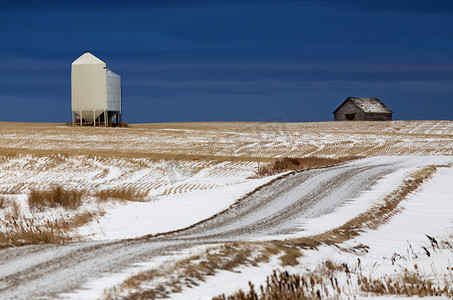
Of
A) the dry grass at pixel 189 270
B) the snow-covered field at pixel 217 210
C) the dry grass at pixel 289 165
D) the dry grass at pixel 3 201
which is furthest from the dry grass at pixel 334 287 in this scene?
the dry grass at pixel 289 165

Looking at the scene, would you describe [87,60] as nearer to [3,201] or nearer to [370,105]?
[370,105]

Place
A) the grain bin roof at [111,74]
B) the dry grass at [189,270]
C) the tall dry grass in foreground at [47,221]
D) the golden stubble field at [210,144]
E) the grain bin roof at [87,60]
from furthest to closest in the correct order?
the grain bin roof at [111,74] → the grain bin roof at [87,60] → the golden stubble field at [210,144] → the tall dry grass in foreground at [47,221] → the dry grass at [189,270]

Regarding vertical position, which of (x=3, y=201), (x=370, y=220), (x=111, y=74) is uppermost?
(x=111, y=74)

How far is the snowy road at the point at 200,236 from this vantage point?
7.98m

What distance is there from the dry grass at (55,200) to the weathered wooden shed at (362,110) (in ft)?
236

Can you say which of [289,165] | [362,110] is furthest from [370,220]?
[362,110]

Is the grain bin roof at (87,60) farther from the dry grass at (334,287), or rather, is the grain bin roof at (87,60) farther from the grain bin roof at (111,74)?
the dry grass at (334,287)

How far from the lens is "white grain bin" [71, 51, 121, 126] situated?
59.1m

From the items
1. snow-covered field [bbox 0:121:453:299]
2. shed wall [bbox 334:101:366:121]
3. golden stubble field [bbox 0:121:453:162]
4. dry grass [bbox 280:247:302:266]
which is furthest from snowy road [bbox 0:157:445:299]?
shed wall [bbox 334:101:366:121]

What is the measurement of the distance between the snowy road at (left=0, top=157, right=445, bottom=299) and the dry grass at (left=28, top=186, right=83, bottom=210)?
383cm

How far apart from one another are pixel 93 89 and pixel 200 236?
162 ft

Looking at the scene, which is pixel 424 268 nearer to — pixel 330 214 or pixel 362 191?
pixel 330 214

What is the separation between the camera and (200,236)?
12.2 m

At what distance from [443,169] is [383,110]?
214 ft
